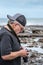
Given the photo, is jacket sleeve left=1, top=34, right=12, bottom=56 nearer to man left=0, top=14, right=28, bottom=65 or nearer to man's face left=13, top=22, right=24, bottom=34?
man left=0, top=14, right=28, bottom=65

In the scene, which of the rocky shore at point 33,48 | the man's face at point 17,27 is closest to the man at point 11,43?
the man's face at point 17,27

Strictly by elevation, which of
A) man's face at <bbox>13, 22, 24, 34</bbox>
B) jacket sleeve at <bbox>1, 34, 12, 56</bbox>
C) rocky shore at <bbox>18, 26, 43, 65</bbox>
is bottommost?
rocky shore at <bbox>18, 26, 43, 65</bbox>

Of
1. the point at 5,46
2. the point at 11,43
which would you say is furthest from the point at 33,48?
the point at 5,46

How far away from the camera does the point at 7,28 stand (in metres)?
5.15

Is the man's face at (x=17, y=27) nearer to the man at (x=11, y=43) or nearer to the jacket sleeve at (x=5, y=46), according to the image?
the man at (x=11, y=43)

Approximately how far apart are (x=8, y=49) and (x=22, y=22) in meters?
0.54

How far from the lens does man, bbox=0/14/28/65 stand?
4.98 metres

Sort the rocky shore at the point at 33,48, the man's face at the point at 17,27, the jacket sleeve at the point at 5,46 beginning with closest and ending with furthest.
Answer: the jacket sleeve at the point at 5,46 < the man's face at the point at 17,27 < the rocky shore at the point at 33,48

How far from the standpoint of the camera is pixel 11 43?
5070 millimetres

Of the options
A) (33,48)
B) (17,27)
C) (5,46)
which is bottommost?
(33,48)

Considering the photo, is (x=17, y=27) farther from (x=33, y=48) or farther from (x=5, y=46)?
(x=33, y=48)

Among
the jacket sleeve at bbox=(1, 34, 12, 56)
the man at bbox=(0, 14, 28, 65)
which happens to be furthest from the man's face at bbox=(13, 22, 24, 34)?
the jacket sleeve at bbox=(1, 34, 12, 56)

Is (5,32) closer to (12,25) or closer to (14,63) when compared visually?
(12,25)

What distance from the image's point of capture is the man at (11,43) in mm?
4980
